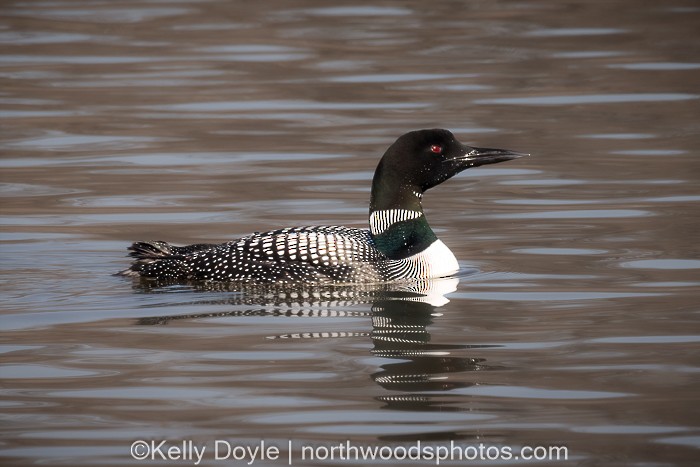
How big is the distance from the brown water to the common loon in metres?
0.14

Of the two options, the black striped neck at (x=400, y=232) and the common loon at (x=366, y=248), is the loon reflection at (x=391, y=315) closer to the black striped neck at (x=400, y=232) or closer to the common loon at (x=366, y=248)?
the common loon at (x=366, y=248)

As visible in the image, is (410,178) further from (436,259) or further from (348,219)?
(348,219)

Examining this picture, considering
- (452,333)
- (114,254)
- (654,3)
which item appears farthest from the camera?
(654,3)

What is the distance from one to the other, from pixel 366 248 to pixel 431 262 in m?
0.34

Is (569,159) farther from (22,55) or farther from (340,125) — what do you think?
(22,55)

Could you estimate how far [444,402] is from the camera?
534 centimetres

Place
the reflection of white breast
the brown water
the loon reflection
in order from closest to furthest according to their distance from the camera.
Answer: the brown water
the loon reflection
the reflection of white breast

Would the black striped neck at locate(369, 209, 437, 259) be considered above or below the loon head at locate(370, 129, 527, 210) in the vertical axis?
below

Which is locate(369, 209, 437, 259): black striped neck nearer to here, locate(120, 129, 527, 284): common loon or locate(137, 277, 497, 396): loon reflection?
locate(120, 129, 527, 284): common loon

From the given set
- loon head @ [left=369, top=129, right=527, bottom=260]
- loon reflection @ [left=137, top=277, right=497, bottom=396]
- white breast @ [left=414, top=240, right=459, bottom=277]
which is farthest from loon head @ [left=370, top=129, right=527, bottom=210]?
loon reflection @ [left=137, top=277, right=497, bottom=396]

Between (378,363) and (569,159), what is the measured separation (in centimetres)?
535

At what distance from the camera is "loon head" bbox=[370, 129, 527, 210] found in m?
7.60

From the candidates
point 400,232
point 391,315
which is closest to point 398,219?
point 400,232

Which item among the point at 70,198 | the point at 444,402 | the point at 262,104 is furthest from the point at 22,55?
the point at 444,402
